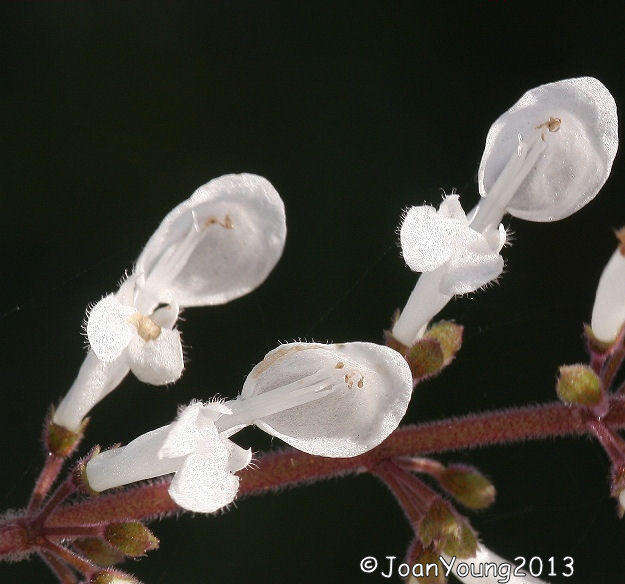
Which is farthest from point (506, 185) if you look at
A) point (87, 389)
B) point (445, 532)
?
point (87, 389)

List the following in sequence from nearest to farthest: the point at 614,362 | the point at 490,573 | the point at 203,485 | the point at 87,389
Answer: the point at 203,485, the point at 614,362, the point at 87,389, the point at 490,573

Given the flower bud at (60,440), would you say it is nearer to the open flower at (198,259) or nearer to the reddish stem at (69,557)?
the open flower at (198,259)

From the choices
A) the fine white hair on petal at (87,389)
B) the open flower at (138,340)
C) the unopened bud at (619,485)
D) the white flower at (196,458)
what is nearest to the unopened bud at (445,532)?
the unopened bud at (619,485)

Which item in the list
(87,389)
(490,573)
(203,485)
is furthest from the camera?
(490,573)

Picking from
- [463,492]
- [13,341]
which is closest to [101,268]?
[13,341]

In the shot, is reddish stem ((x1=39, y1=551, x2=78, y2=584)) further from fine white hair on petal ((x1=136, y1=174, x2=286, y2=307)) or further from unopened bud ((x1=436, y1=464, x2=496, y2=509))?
unopened bud ((x1=436, y1=464, x2=496, y2=509))

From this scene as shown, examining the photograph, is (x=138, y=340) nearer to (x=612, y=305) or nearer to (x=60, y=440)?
(x=60, y=440)
